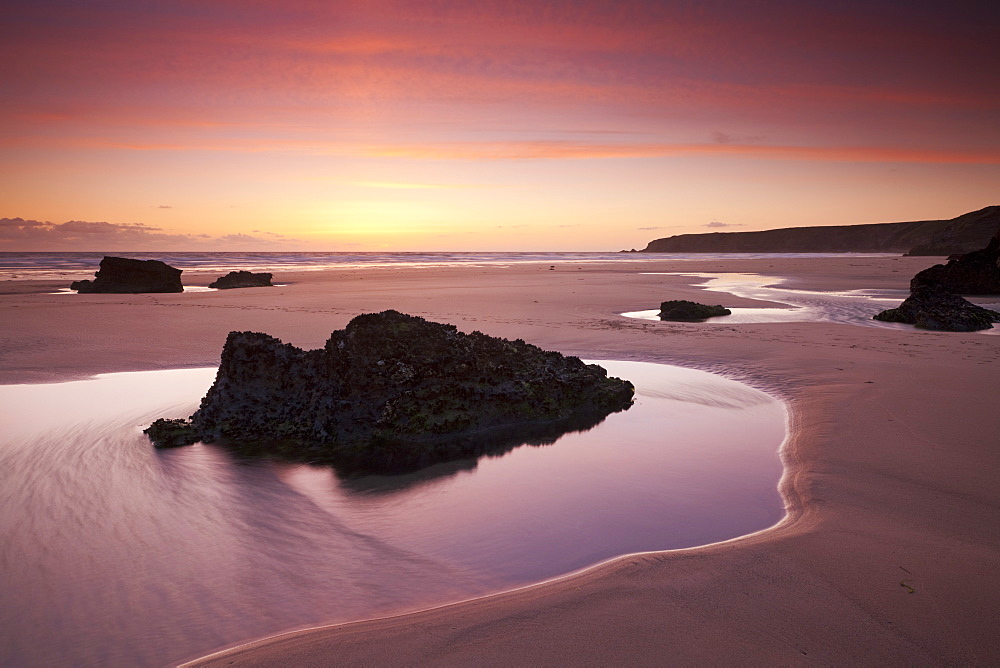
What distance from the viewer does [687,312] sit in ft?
43.1

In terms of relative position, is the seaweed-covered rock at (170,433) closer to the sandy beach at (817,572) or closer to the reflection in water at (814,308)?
the sandy beach at (817,572)

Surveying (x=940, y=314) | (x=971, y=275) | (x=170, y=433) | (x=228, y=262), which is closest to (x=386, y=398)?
(x=170, y=433)

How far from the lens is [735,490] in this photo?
4.05 m

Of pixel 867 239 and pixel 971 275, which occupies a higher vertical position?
pixel 867 239

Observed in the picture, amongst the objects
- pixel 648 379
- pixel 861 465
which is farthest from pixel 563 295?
pixel 861 465

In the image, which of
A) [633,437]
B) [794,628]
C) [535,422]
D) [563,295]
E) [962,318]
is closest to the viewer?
[794,628]

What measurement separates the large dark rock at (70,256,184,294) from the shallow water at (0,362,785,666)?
18517 mm

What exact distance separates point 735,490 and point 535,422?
7.13 feet

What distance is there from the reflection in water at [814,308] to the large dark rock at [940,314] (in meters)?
0.26

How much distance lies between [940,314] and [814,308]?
13.0 feet

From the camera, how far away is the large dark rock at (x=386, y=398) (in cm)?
519

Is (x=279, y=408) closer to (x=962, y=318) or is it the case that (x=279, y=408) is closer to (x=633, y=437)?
(x=633, y=437)

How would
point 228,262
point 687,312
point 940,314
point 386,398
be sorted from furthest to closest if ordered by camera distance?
point 228,262 < point 687,312 < point 940,314 < point 386,398

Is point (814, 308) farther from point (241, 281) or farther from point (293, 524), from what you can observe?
point (241, 281)
